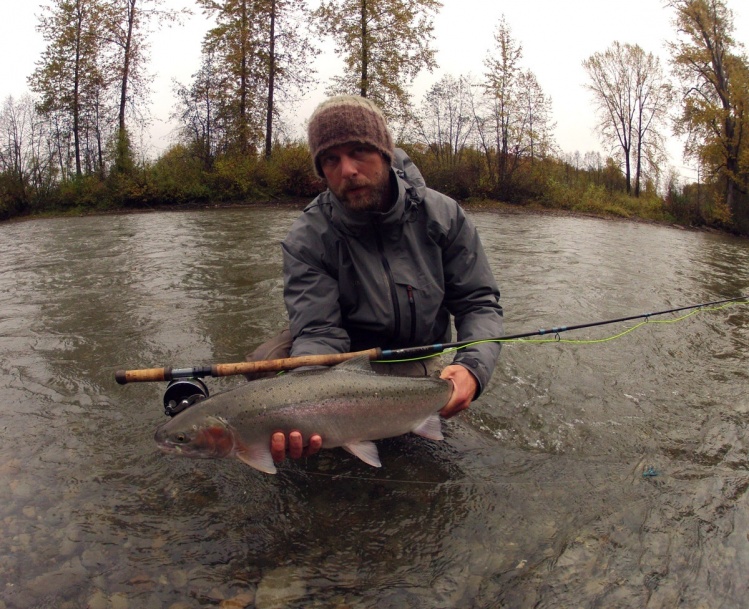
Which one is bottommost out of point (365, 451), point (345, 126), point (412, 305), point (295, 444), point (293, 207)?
point (365, 451)

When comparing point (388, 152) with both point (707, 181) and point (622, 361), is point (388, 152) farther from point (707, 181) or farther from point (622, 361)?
point (707, 181)

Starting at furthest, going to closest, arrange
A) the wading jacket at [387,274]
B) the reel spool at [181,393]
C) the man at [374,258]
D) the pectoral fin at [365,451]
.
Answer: the wading jacket at [387,274] < the man at [374,258] < the reel spool at [181,393] < the pectoral fin at [365,451]

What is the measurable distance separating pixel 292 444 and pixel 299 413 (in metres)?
0.16

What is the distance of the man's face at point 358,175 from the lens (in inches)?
127

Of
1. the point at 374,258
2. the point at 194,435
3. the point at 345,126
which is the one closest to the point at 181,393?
Answer: the point at 194,435

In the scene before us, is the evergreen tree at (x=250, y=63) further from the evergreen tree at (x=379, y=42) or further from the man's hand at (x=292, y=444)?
the man's hand at (x=292, y=444)

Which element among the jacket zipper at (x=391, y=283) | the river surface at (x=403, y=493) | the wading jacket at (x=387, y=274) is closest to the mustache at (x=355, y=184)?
the wading jacket at (x=387, y=274)

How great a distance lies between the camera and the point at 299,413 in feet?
8.77

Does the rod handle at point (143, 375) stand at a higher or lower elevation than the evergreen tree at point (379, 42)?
lower

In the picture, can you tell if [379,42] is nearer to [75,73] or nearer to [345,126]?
[75,73]

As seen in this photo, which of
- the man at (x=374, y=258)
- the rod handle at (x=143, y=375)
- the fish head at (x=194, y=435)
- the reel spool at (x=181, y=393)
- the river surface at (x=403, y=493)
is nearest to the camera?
the river surface at (x=403, y=493)

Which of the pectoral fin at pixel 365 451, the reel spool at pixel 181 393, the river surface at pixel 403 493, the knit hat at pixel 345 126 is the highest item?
the knit hat at pixel 345 126

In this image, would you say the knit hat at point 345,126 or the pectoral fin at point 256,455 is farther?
the knit hat at point 345,126

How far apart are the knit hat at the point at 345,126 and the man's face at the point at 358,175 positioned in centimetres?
5
